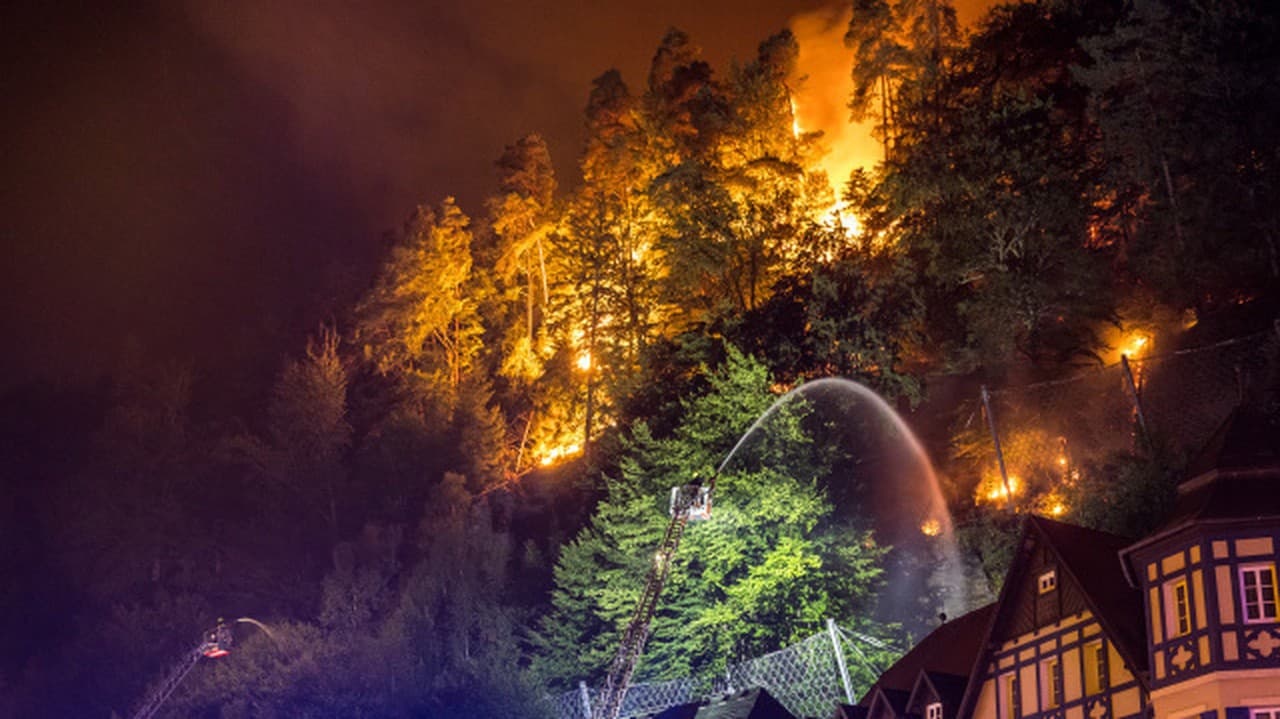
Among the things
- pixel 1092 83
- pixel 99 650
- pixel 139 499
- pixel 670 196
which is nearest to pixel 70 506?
pixel 139 499

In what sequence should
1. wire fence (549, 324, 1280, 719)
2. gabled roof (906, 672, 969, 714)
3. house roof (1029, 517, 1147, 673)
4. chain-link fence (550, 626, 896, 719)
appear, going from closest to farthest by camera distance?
1. house roof (1029, 517, 1147, 673)
2. gabled roof (906, 672, 969, 714)
3. chain-link fence (550, 626, 896, 719)
4. wire fence (549, 324, 1280, 719)

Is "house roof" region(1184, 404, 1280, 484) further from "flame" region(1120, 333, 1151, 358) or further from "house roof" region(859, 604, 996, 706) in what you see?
"flame" region(1120, 333, 1151, 358)

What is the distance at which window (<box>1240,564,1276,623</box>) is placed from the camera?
2875cm

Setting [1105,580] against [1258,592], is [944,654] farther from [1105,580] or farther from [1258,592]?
[1258,592]

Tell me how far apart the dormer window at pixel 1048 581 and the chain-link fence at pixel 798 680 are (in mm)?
5881

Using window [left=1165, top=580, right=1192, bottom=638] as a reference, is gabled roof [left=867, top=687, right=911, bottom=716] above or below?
below

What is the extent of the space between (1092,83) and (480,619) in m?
28.6

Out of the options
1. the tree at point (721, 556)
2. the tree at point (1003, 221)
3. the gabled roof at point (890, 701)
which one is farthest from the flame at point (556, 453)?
the gabled roof at point (890, 701)

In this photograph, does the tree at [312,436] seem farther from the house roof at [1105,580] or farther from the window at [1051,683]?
the window at [1051,683]

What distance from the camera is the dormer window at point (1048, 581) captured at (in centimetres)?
3253

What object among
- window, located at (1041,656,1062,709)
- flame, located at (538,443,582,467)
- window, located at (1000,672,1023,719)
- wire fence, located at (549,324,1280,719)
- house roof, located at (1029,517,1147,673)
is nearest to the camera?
house roof, located at (1029,517,1147,673)

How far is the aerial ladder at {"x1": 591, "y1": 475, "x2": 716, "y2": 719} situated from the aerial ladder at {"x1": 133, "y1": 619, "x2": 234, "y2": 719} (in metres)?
16.6

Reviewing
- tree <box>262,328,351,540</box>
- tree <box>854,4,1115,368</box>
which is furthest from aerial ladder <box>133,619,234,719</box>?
tree <box>854,4,1115,368</box>

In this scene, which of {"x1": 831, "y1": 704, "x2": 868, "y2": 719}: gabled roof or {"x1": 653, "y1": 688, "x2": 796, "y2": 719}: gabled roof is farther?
{"x1": 653, "y1": 688, "x2": 796, "y2": 719}: gabled roof
